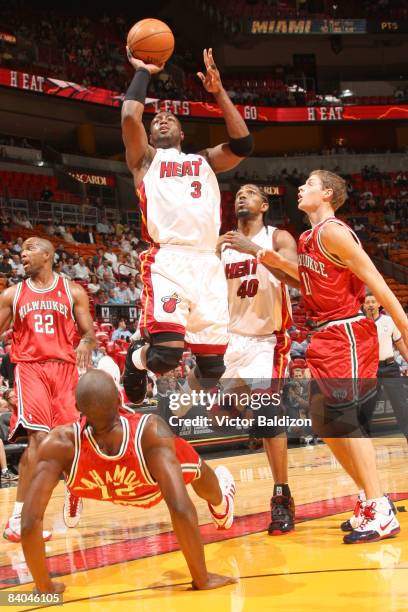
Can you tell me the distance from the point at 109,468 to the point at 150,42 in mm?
2352

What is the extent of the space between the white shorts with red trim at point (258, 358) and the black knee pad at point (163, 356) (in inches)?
34.6

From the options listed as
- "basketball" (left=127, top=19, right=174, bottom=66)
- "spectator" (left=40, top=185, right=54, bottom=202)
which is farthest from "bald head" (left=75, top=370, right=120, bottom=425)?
"spectator" (left=40, top=185, right=54, bottom=202)

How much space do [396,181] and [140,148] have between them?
81.2ft

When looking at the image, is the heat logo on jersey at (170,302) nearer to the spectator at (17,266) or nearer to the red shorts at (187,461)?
the red shorts at (187,461)

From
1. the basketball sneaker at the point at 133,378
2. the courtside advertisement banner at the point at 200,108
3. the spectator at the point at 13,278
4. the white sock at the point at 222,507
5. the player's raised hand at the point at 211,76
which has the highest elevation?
the courtside advertisement banner at the point at 200,108

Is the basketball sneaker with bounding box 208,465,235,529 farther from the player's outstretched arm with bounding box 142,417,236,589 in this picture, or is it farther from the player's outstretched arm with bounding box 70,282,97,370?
the player's outstretched arm with bounding box 70,282,97,370

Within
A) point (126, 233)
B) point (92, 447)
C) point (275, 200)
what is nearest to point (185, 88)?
point (275, 200)

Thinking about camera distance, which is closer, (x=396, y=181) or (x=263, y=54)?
(x=396, y=181)

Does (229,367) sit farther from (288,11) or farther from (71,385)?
(288,11)

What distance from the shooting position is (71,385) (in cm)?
514

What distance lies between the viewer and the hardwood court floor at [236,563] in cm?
306

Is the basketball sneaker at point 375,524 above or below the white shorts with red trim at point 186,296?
below

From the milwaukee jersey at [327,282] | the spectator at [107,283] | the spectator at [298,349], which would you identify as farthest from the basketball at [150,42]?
the spectator at [107,283]

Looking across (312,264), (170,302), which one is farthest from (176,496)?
(312,264)
